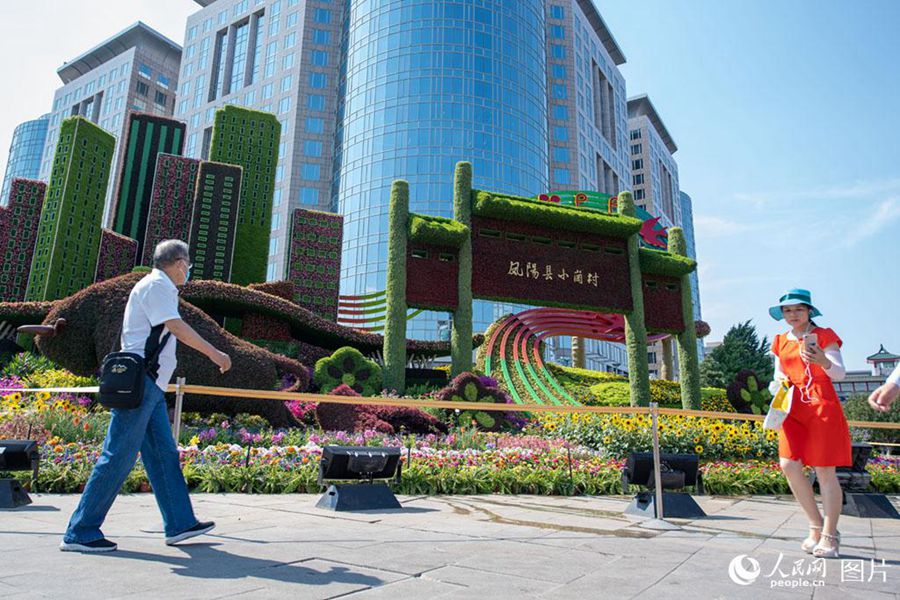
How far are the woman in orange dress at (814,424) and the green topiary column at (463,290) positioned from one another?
1380 centimetres

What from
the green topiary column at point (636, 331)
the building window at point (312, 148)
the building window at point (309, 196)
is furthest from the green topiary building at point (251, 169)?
the building window at point (312, 148)

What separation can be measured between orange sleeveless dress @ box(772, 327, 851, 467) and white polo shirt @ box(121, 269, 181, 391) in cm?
389

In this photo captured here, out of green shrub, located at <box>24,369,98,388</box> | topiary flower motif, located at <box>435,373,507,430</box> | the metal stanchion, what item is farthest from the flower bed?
green shrub, located at <box>24,369,98,388</box>

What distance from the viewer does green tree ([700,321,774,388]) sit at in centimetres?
3575

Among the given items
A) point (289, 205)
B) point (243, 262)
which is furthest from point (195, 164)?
point (289, 205)

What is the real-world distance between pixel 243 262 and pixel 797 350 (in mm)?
25833

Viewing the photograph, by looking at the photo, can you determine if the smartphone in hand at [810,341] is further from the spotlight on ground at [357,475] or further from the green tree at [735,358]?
the green tree at [735,358]

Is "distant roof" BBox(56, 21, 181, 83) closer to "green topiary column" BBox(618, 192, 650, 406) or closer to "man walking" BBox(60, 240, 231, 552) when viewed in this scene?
"green topiary column" BBox(618, 192, 650, 406)

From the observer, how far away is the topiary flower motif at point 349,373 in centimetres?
1652

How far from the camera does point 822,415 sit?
12.2 feet

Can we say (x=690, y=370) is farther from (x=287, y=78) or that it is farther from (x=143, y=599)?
(x=287, y=78)

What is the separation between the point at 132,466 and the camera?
10.2ft

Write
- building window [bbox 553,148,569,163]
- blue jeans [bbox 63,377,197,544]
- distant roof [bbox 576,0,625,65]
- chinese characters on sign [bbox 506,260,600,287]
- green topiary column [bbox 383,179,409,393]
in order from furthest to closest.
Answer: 1. distant roof [bbox 576,0,625,65]
2. building window [bbox 553,148,569,163]
3. chinese characters on sign [bbox 506,260,600,287]
4. green topiary column [bbox 383,179,409,393]
5. blue jeans [bbox 63,377,197,544]

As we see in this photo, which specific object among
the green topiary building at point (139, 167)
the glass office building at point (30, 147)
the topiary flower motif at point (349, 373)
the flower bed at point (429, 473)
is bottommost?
the flower bed at point (429, 473)
